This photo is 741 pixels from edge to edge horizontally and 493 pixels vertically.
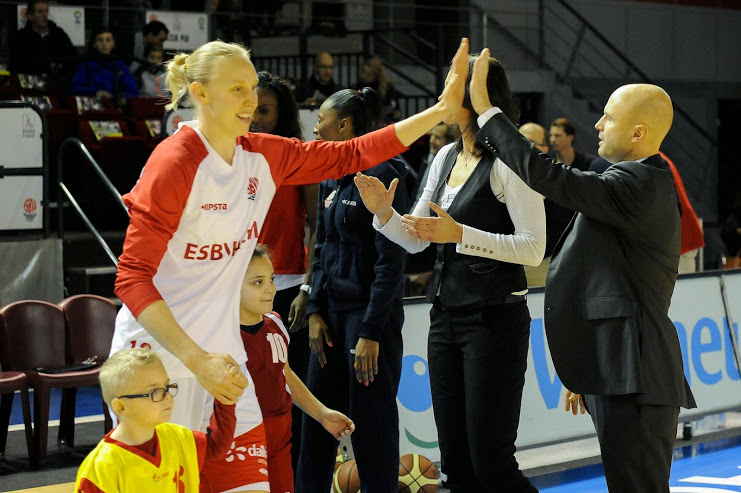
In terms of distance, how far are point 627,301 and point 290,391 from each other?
4.06ft

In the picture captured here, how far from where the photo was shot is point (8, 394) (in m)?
6.23

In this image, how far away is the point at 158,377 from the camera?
2.83 meters

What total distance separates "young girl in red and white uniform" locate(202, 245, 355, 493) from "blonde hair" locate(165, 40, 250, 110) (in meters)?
0.74

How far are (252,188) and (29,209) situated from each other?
596 cm

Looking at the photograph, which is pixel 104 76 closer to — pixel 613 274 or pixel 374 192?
pixel 374 192

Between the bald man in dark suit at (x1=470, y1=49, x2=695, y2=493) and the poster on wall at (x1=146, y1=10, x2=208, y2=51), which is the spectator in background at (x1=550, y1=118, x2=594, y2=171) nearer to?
the bald man in dark suit at (x1=470, y1=49, x2=695, y2=493)

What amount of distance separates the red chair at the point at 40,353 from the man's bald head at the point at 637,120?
4.00 metres

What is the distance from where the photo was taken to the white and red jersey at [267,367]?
3.54 meters

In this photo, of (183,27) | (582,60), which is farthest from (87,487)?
(582,60)

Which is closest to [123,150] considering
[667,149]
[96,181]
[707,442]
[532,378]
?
[96,181]

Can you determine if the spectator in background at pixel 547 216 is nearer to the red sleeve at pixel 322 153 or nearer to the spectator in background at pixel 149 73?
the red sleeve at pixel 322 153

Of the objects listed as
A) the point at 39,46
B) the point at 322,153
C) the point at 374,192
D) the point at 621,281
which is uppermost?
the point at 39,46

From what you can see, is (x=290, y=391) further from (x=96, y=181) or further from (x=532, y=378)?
(x=96, y=181)

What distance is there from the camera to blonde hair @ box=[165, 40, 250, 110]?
2.84m
